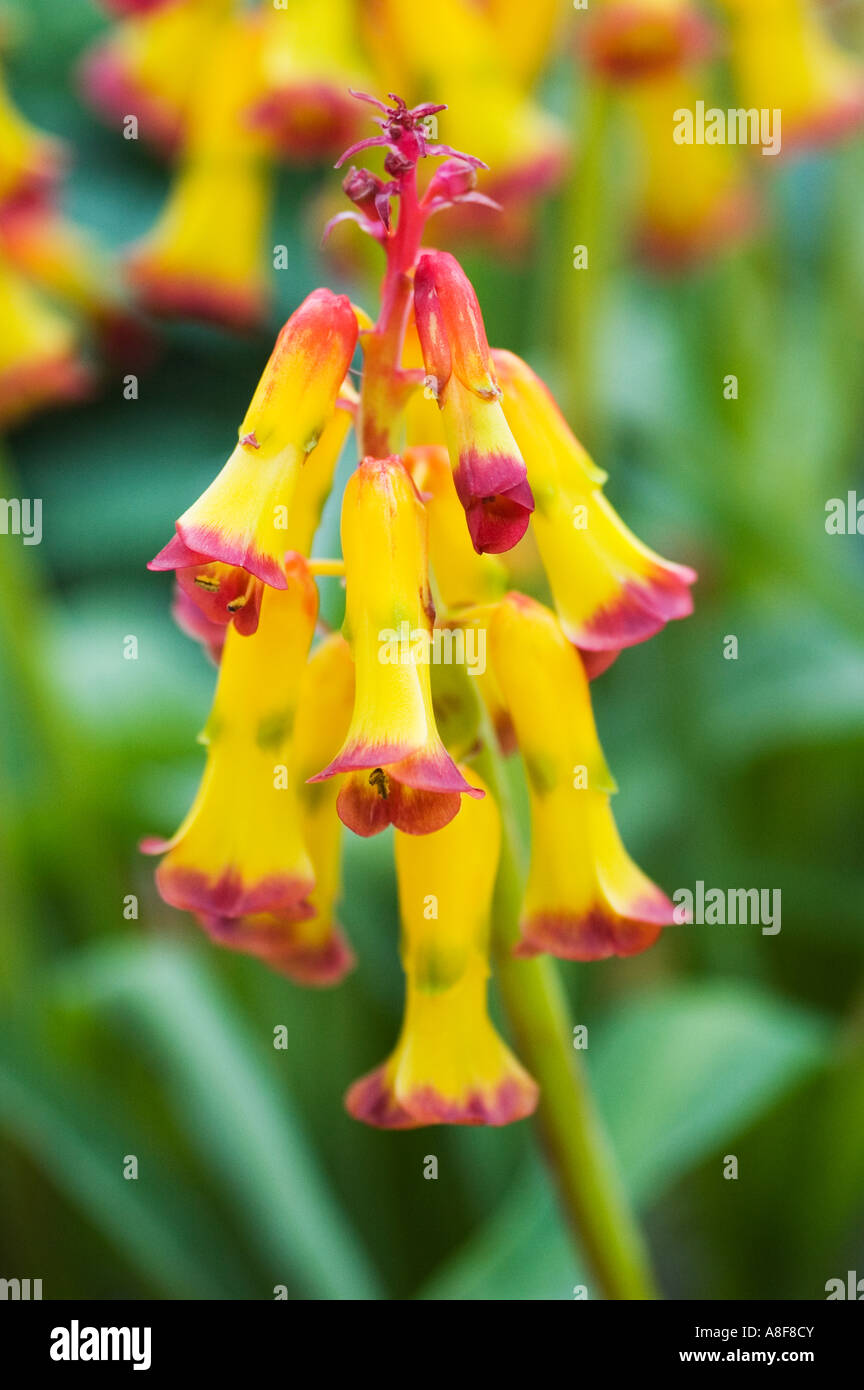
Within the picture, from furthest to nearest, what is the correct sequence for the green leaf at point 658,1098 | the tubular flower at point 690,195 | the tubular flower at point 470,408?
1. the tubular flower at point 690,195
2. the green leaf at point 658,1098
3. the tubular flower at point 470,408

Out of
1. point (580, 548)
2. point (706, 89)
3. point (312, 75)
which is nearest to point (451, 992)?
point (580, 548)

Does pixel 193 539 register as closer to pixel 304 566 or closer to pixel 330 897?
pixel 304 566

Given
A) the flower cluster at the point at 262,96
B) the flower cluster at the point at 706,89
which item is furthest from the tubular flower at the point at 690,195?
the flower cluster at the point at 262,96

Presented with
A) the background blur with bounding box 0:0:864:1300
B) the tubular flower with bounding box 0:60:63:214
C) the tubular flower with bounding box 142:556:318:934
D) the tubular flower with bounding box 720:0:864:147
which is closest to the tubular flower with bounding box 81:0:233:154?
the tubular flower with bounding box 0:60:63:214

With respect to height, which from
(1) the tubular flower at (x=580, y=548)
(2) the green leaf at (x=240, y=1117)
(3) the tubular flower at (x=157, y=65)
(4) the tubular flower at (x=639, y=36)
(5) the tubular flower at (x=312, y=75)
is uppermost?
(3) the tubular flower at (x=157, y=65)

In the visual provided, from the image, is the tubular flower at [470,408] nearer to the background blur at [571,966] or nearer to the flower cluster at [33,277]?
the background blur at [571,966]

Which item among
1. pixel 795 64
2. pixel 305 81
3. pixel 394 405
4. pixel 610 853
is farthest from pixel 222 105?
pixel 610 853
